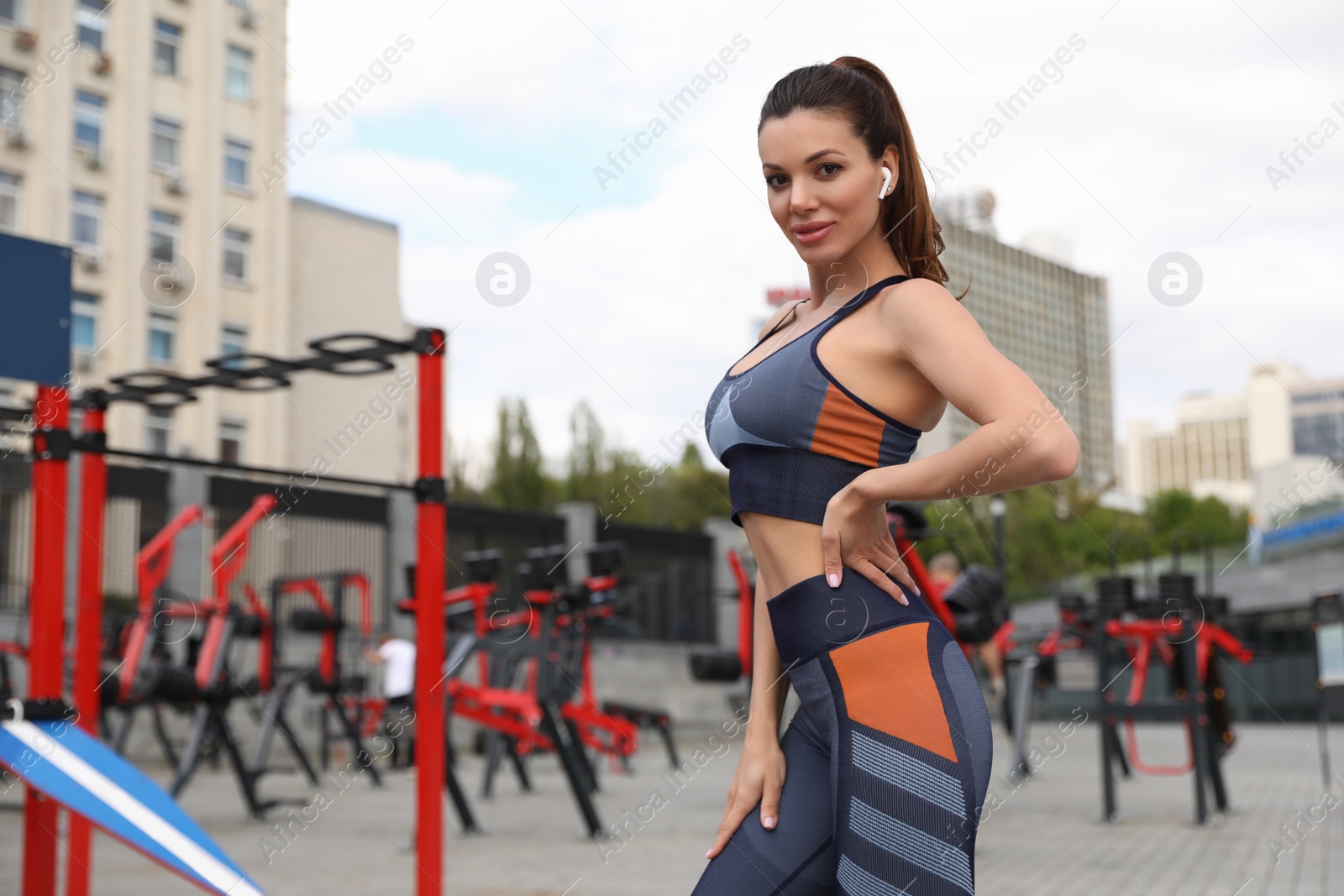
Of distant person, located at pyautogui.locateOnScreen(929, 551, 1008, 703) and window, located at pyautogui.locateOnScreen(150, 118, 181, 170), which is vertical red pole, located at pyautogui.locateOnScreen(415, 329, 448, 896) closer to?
distant person, located at pyautogui.locateOnScreen(929, 551, 1008, 703)

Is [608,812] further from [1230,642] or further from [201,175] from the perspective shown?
[201,175]

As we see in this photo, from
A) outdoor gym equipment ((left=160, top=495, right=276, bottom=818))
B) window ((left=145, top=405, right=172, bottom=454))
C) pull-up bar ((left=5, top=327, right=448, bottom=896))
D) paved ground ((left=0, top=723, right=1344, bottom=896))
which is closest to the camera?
pull-up bar ((left=5, top=327, right=448, bottom=896))

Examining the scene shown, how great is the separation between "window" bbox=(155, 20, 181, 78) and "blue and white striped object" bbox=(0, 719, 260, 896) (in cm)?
3180

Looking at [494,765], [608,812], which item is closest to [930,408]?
[608,812]

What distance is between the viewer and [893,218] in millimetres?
1855

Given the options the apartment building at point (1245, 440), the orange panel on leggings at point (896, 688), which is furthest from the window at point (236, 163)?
the apartment building at point (1245, 440)

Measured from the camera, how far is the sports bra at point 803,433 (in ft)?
5.65

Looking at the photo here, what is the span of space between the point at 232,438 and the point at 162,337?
9.63ft

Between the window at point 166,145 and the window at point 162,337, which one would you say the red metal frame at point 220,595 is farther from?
the window at point 166,145

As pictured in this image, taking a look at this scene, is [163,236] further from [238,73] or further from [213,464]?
[213,464]

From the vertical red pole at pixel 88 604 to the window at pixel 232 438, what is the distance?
2966 centimetres

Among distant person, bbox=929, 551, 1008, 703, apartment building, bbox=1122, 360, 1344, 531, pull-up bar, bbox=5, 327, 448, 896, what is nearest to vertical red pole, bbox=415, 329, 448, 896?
pull-up bar, bbox=5, 327, 448, 896

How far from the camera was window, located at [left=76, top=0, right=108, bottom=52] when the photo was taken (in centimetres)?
3017

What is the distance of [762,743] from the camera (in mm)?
1844
